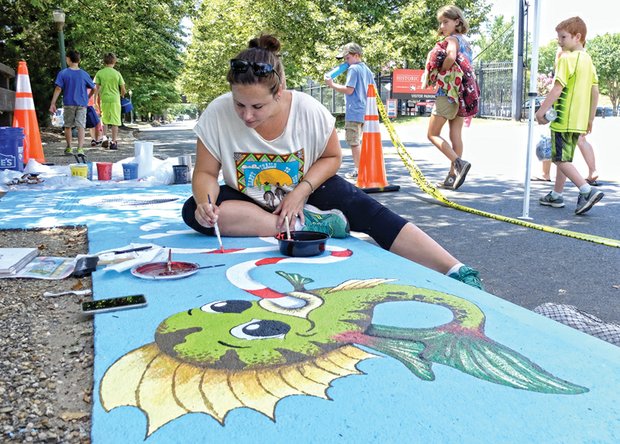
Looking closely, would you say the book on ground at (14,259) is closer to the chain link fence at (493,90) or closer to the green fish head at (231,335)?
the green fish head at (231,335)

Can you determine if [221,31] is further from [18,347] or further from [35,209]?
[18,347]

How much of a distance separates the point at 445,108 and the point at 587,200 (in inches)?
76.0

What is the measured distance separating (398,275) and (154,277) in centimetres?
110

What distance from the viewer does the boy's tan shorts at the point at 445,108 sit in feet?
20.3

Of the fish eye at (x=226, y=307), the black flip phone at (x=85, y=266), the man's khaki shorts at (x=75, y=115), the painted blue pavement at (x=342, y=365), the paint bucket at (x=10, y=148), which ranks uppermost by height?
the man's khaki shorts at (x=75, y=115)

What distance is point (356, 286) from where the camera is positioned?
249 cm

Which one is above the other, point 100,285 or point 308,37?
point 308,37

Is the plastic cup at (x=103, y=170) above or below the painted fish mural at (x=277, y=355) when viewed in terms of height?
above

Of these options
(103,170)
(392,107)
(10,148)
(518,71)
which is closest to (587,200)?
(103,170)

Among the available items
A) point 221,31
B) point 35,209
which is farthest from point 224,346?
point 221,31

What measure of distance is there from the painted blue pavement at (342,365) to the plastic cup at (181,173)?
153 inches

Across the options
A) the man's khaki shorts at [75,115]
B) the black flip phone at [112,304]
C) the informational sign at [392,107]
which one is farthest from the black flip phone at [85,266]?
the informational sign at [392,107]

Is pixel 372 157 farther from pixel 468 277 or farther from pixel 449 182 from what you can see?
pixel 468 277

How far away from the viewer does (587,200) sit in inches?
190
